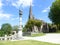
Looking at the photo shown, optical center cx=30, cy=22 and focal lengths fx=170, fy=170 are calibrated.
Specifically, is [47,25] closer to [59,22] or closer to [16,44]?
[59,22]

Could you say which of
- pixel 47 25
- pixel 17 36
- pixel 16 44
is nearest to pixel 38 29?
pixel 47 25

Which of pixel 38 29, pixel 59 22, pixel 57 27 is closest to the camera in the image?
pixel 59 22

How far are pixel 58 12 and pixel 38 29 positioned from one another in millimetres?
16590

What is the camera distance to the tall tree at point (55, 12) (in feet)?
200

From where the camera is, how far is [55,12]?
61.7m

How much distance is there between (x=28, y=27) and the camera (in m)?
64.6

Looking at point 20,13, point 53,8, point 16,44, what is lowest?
point 16,44

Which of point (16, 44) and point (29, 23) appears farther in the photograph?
point (29, 23)

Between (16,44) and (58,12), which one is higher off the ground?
(58,12)

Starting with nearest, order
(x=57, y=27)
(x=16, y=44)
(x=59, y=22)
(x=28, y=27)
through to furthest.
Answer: (x=16, y=44), (x=59, y=22), (x=28, y=27), (x=57, y=27)

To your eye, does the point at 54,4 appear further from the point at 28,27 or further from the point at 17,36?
the point at 17,36

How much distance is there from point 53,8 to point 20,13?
34.9 meters

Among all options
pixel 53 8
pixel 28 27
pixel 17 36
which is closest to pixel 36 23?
pixel 28 27

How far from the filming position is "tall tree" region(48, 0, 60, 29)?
60906 millimetres
